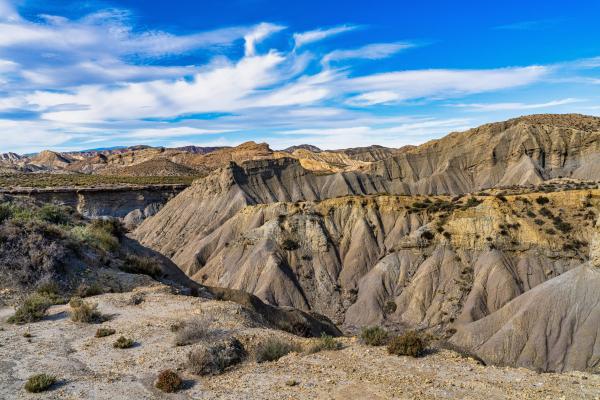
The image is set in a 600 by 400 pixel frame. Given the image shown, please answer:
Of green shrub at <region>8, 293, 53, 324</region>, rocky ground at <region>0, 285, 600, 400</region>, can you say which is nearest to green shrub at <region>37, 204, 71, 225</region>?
green shrub at <region>8, 293, 53, 324</region>

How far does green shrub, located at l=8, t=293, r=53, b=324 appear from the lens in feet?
43.8

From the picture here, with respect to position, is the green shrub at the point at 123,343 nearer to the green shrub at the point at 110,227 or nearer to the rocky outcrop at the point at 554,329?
the green shrub at the point at 110,227

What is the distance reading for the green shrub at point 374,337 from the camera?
11656 mm

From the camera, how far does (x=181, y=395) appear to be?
926 cm

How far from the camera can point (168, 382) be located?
9453 millimetres

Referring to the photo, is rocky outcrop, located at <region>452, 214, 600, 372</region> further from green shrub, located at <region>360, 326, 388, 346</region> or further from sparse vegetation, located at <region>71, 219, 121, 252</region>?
sparse vegetation, located at <region>71, 219, 121, 252</region>

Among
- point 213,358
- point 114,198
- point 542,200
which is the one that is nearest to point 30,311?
point 213,358

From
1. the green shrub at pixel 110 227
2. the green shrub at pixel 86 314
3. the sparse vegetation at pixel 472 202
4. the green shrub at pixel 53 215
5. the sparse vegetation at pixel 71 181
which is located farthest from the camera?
the sparse vegetation at pixel 71 181

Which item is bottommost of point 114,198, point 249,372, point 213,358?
point 114,198

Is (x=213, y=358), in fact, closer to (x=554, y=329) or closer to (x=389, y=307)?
(x=554, y=329)

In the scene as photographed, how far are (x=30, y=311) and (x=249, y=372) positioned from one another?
7453 mm

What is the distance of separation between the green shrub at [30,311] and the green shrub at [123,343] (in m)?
3.46

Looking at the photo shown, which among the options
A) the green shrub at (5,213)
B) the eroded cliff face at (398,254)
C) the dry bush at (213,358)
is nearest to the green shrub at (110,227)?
the green shrub at (5,213)

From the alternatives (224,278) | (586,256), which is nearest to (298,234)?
(224,278)
